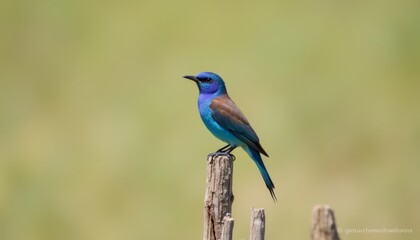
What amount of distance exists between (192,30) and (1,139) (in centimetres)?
319

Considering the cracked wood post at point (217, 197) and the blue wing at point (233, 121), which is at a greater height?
the blue wing at point (233, 121)

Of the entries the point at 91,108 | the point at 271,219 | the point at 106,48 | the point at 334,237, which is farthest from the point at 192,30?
the point at 334,237

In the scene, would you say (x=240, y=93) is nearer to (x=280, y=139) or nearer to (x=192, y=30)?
(x=280, y=139)

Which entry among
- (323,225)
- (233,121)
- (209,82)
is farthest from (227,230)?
(209,82)

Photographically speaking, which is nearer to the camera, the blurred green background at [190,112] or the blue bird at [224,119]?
the blue bird at [224,119]

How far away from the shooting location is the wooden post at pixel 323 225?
464cm

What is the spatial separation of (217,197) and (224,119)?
85.8 inches

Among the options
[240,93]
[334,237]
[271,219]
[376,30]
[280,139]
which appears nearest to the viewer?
[334,237]

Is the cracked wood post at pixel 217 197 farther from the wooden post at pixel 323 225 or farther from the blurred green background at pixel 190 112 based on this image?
the blurred green background at pixel 190 112

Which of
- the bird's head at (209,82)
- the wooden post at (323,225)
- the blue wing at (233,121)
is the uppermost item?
the bird's head at (209,82)

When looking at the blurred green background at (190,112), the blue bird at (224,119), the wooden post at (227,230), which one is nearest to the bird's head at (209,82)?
the blue bird at (224,119)

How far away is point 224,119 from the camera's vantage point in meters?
8.28

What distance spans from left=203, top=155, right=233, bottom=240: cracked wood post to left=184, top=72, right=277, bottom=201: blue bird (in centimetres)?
165

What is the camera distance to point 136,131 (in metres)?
11.8
